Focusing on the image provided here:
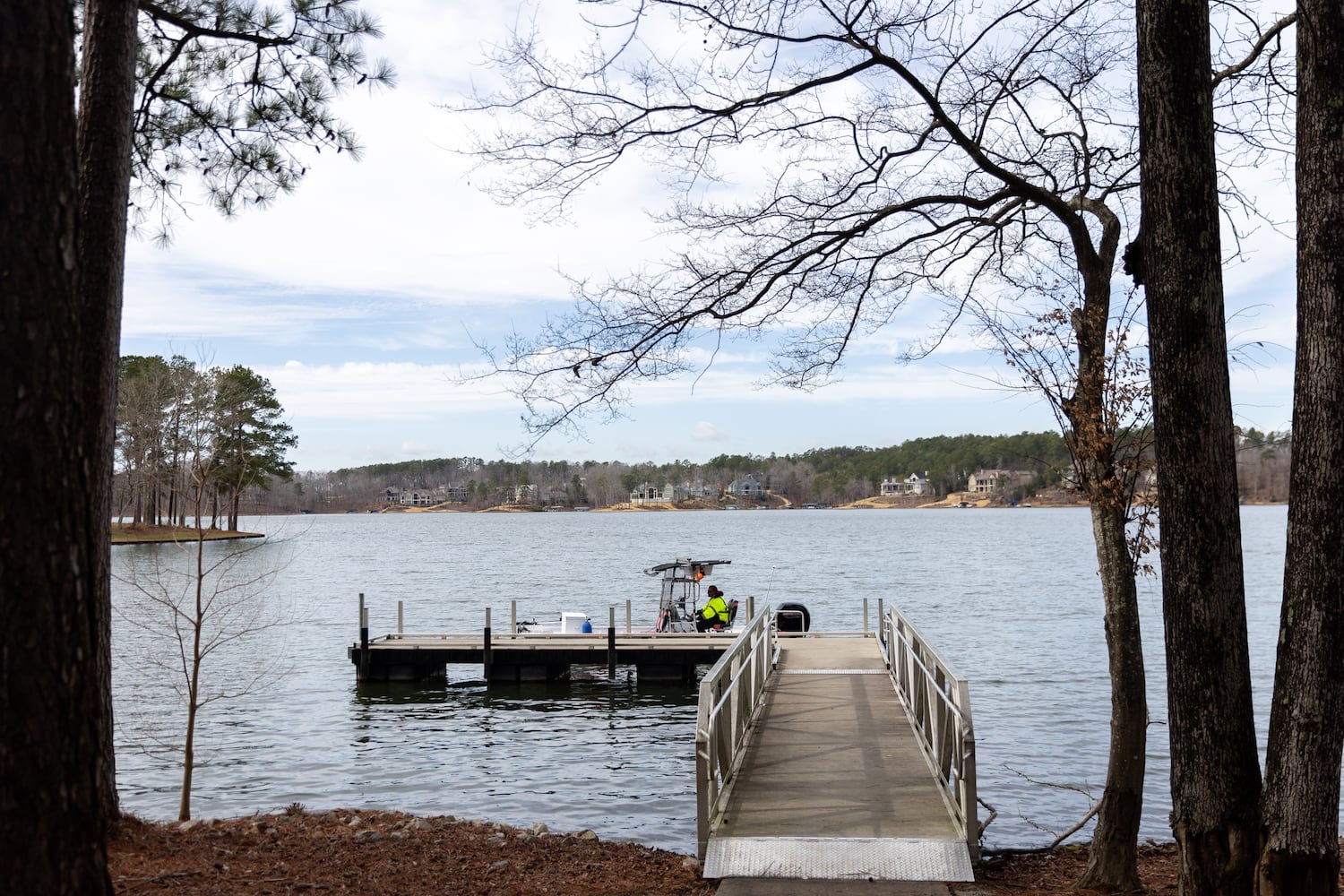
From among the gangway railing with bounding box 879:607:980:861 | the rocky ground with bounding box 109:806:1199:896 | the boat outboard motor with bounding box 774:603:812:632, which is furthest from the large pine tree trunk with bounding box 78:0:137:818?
the boat outboard motor with bounding box 774:603:812:632

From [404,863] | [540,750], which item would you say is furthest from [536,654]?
[404,863]

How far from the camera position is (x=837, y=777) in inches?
370

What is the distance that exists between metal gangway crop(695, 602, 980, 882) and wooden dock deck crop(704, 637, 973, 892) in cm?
1

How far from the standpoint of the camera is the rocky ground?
256 inches

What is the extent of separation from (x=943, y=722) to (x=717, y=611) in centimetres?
1626

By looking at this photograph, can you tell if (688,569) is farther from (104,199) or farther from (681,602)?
(104,199)

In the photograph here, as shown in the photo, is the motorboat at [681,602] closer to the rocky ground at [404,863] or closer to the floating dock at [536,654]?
the floating dock at [536,654]

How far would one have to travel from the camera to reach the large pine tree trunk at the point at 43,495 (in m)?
3.08

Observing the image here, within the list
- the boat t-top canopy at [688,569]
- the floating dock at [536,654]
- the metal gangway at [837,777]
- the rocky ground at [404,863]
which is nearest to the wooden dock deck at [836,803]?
the metal gangway at [837,777]

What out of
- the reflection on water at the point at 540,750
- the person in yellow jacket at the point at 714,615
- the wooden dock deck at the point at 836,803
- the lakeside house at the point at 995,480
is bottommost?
the reflection on water at the point at 540,750

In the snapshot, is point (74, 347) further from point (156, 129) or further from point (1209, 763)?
point (156, 129)

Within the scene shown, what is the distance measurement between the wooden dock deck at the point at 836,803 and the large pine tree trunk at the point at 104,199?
13.7 ft

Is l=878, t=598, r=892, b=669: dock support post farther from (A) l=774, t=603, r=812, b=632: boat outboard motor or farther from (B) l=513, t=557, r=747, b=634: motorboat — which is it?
(B) l=513, t=557, r=747, b=634: motorboat

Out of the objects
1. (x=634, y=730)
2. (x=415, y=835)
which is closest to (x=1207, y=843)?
(x=415, y=835)
